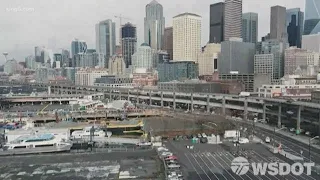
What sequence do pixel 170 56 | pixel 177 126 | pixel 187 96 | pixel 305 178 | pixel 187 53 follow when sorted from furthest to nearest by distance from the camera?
pixel 170 56, pixel 187 53, pixel 187 96, pixel 177 126, pixel 305 178

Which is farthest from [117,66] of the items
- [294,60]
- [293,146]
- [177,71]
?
[293,146]

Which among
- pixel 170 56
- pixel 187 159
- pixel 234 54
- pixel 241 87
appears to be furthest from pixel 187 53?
pixel 187 159

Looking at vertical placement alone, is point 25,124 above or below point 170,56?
below

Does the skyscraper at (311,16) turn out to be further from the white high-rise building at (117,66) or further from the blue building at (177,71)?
the white high-rise building at (117,66)

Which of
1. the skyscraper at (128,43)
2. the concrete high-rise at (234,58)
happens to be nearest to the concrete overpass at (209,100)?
the concrete high-rise at (234,58)

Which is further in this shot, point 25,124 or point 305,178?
point 25,124

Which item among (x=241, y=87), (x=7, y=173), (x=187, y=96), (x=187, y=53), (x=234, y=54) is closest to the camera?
(x=7, y=173)

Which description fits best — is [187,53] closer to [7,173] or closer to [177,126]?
[177,126]
